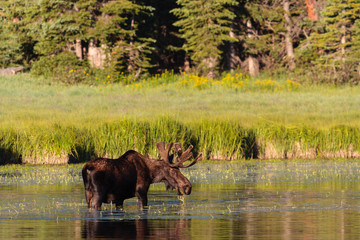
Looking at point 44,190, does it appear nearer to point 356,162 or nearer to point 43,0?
point 356,162

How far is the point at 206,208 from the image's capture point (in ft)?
47.2

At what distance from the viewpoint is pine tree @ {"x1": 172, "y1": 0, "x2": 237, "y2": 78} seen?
4819cm

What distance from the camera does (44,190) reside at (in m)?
17.3

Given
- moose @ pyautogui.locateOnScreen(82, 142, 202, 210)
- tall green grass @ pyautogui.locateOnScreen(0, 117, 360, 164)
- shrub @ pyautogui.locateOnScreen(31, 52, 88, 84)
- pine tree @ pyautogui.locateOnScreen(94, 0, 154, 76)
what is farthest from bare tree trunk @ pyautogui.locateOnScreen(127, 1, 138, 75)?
moose @ pyautogui.locateOnScreen(82, 142, 202, 210)

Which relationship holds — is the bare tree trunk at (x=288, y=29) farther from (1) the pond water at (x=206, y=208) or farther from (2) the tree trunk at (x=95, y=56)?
(1) the pond water at (x=206, y=208)

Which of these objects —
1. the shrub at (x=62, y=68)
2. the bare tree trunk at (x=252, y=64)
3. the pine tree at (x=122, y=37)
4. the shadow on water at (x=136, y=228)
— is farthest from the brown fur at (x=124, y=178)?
the bare tree trunk at (x=252, y=64)

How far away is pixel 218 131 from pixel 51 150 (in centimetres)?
518

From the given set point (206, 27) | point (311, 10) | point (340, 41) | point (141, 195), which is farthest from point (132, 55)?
point (141, 195)

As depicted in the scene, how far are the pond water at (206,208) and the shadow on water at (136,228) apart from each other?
1 cm

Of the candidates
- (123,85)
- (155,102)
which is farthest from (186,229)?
(123,85)

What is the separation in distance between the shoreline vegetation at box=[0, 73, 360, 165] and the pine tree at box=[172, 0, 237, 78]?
32.1 ft

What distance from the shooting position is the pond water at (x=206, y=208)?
1141 centimetres

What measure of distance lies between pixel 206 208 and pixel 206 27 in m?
34.6

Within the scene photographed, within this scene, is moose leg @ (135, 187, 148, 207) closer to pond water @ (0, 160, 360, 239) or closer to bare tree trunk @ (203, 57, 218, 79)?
pond water @ (0, 160, 360, 239)
